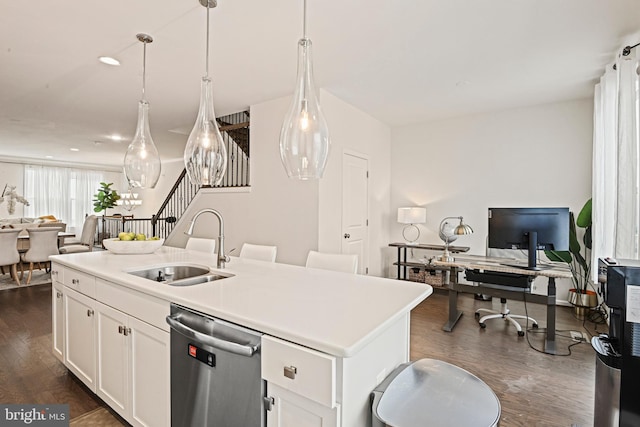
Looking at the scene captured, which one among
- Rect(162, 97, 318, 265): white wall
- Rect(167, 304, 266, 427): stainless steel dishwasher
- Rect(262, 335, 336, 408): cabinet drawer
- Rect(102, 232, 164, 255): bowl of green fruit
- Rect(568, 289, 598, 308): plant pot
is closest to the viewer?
Rect(262, 335, 336, 408): cabinet drawer

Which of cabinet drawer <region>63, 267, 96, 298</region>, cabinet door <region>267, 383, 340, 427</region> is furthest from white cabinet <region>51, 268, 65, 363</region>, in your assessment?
cabinet door <region>267, 383, 340, 427</region>

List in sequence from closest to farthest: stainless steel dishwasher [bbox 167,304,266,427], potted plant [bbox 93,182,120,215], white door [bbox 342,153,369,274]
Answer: stainless steel dishwasher [bbox 167,304,266,427]
white door [bbox 342,153,369,274]
potted plant [bbox 93,182,120,215]

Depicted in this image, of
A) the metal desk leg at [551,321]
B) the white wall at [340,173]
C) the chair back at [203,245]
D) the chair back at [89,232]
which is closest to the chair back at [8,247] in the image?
the chair back at [89,232]

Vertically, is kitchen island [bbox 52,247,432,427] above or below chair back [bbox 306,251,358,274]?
below

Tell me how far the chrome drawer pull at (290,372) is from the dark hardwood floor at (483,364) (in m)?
1.70

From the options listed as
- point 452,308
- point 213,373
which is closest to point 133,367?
point 213,373

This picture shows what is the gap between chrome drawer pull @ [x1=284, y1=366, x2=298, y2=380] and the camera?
1.11 meters

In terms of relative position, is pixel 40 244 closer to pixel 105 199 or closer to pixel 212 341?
pixel 105 199

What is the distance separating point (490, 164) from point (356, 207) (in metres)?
2.14

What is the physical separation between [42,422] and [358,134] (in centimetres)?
433

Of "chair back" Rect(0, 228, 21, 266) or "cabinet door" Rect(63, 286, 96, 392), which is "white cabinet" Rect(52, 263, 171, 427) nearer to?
"cabinet door" Rect(63, 286, 96, 392)

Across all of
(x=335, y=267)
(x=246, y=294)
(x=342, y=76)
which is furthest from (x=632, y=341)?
(x=342, y=76)

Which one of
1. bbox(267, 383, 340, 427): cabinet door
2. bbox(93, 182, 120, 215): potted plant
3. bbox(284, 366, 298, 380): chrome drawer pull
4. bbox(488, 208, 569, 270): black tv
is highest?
bbox(93, 182, 120, 215): potted plant

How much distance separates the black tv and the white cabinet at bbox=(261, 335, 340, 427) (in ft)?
9.44
